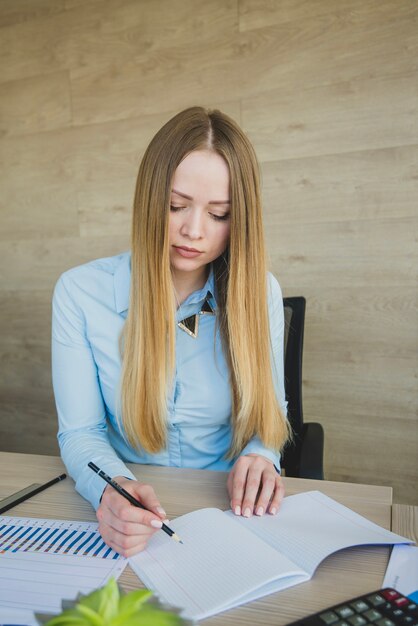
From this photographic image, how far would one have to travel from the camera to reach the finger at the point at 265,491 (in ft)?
2.61

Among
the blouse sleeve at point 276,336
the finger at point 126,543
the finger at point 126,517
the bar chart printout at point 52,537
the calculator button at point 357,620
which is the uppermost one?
the blouse sleeve at point 276,336

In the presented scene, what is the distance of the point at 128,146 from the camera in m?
2.26

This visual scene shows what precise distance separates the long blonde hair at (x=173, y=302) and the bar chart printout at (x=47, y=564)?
31cm

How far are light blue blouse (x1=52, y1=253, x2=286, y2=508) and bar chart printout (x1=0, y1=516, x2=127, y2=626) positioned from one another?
270mm

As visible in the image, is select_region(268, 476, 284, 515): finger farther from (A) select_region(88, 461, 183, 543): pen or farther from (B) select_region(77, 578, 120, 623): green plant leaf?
(B) select_region(77, 578, 120, 623): green plant leaf

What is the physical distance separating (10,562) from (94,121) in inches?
80.5

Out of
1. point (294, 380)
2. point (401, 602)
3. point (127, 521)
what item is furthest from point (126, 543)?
point (294, 380)

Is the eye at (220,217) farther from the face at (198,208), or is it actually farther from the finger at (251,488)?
the finger at (251,488)

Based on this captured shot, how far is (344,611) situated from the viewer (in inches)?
20.5

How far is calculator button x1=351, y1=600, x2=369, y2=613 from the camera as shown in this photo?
0.52 m

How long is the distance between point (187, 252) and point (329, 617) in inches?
29.5

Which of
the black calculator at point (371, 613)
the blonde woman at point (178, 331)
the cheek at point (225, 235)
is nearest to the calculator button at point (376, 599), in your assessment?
the black calculator at point (371, 613)

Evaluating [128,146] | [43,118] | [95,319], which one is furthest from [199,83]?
[95,319]

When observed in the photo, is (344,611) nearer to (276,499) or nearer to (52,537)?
(276,499)
